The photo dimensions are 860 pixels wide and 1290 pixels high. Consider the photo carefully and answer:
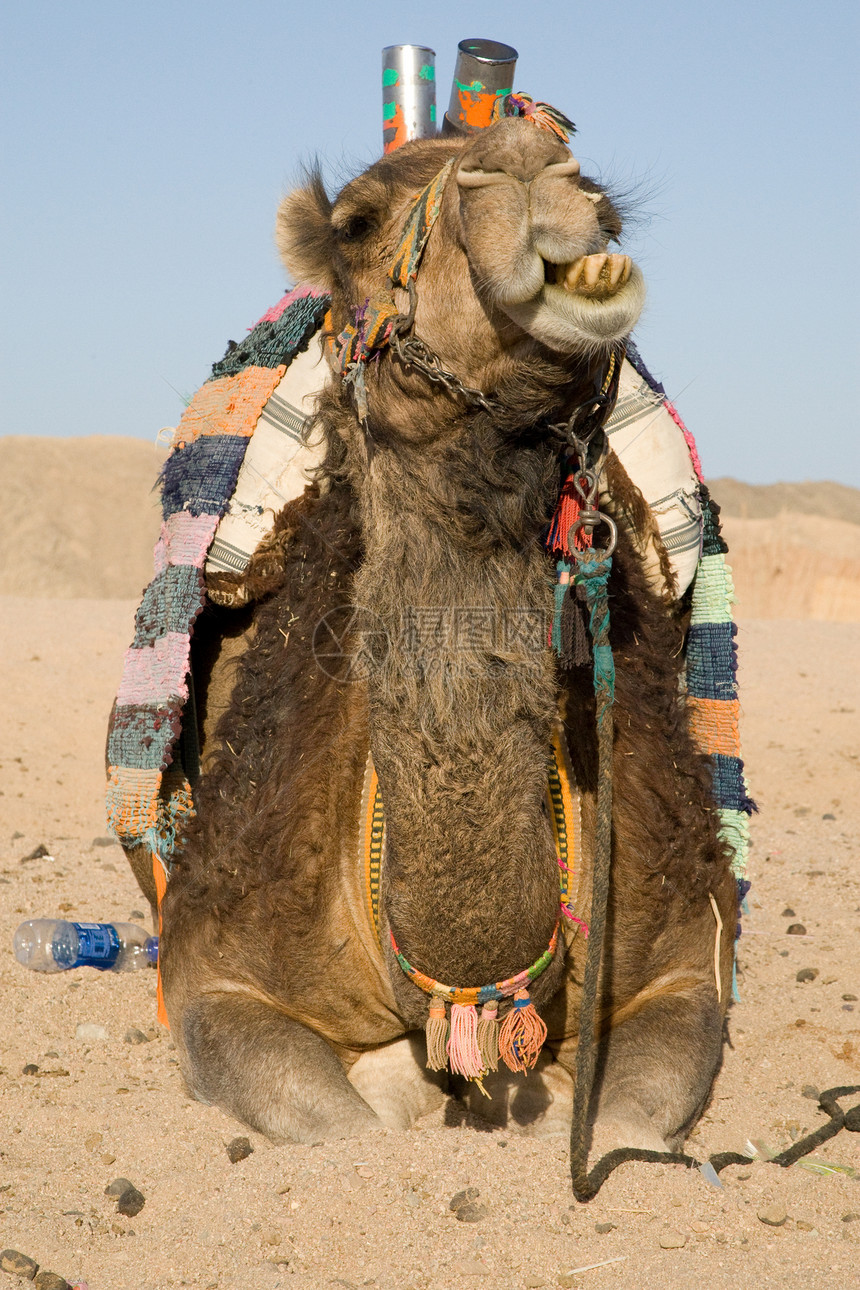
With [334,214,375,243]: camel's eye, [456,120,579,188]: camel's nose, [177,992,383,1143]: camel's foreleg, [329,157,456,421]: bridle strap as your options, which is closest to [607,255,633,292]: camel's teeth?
[456,120,579,188]: camel's nose

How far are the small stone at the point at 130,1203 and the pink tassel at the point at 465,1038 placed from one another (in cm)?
70

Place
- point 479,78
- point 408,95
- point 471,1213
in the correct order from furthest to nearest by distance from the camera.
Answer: point 408,95, point 479,78, point 471,1213

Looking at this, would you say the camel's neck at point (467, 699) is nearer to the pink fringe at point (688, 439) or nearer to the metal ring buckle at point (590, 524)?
the metal ring buckle at point (590, 524)

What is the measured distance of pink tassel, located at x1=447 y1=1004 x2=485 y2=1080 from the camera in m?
2.71

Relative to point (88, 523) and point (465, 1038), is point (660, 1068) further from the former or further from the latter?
point (88, 523)

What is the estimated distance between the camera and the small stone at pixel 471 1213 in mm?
2424

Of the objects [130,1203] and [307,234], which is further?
[307,234]

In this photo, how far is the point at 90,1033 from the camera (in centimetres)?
385

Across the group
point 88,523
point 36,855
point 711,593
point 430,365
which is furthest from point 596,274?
point 88,523

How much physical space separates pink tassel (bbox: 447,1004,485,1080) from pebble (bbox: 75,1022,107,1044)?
60.1 inches

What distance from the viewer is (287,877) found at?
10.4ft

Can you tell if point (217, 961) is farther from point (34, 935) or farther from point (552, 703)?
point (34, 935)

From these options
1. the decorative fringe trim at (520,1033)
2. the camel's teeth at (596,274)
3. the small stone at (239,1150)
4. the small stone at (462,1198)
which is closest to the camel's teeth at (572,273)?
the camel's teeth at (596,274)

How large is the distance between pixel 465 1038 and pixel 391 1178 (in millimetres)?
322
